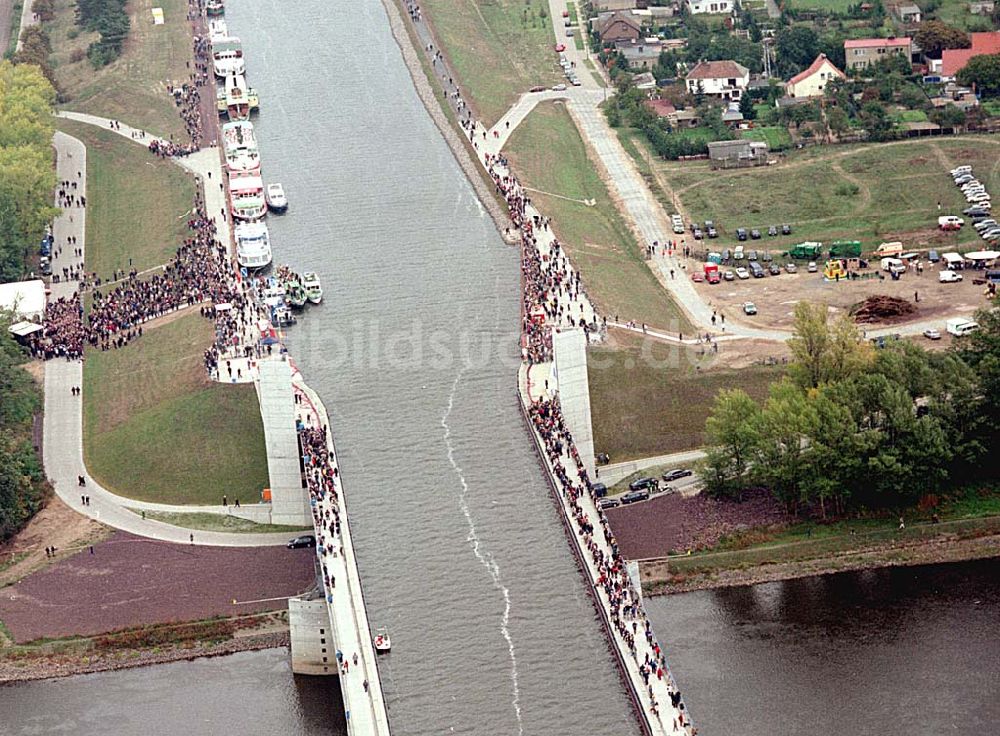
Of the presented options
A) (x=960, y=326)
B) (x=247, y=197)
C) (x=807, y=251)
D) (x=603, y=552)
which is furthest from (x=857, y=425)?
(x=247, y=197)

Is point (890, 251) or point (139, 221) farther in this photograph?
point (139, 221)

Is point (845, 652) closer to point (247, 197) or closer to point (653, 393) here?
point (653, 393)

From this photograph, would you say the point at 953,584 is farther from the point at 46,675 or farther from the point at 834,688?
the point at 46,675

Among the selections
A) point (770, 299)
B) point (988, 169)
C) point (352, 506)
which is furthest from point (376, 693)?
point (988, 169)

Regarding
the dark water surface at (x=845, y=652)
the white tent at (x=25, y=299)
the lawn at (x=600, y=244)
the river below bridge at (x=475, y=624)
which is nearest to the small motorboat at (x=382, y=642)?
the river below bridge at (x=475, y=624)

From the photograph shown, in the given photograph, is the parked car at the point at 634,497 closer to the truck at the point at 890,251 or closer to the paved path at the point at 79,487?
the paved path at the point at 79,487

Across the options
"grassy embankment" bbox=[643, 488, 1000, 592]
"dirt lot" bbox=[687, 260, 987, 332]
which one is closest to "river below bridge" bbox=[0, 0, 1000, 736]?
"grassy embankment" bbox=[643, 488, 1000, 592]
